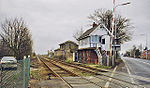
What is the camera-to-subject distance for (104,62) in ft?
74.3

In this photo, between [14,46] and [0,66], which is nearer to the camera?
[0,66]

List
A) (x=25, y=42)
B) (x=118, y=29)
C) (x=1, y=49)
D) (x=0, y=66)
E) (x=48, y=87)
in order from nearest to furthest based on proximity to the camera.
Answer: (x=0, y=66)
(x=48, y=87)
(x=25, y=42)
(x=1, y=49)
(x=118, y=29)

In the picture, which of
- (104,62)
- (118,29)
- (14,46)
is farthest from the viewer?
(118,29)

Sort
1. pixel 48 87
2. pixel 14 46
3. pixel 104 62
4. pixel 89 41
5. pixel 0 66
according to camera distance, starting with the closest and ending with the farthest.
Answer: pixel 0 66, pixel 48 87, pixel 104 62, pixel 14 46, pixel 89 41

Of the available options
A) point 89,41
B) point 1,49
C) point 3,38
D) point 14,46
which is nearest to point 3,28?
point 3,38

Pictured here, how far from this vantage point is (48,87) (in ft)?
25.4

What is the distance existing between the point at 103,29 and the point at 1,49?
83.8ft

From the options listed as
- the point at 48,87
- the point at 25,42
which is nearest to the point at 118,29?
the point at 25,42

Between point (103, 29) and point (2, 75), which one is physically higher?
point (103, 29)

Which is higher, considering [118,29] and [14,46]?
[118,29]

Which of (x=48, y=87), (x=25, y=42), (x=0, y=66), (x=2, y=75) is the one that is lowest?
(x=48, y=87)

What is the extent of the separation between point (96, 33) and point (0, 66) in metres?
30.9

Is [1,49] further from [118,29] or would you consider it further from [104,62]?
[118,29]

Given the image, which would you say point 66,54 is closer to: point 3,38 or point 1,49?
point 1,49
